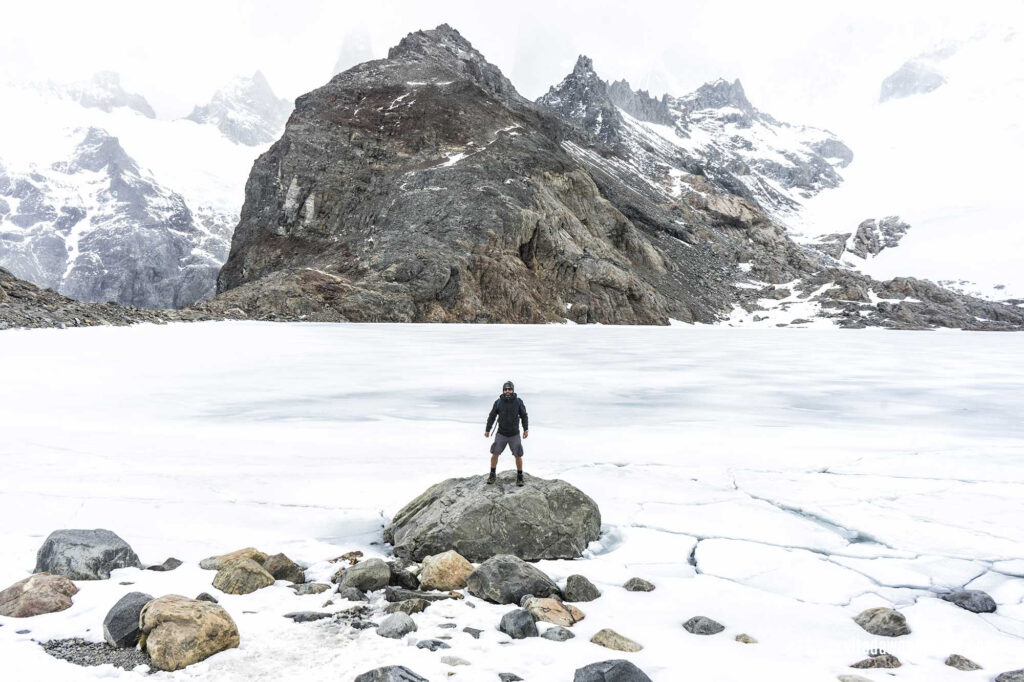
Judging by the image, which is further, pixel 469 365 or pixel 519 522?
pixel 469 365

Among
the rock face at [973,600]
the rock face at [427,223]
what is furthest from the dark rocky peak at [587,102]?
the rock face at [973,600]

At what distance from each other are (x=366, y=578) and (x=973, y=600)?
5335 millimetres

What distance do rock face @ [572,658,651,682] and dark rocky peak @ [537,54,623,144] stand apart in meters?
156

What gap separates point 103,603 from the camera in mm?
5039

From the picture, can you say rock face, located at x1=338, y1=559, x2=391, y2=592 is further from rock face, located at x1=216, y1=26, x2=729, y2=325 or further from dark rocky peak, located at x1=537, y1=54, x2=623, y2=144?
dark rocky peak, located at x1=537, y1=54, x2=623, y2=144

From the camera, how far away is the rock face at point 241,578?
5.43m

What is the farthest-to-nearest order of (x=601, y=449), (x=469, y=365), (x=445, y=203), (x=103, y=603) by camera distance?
(x=445, y=203) → (x=469, y=365) → (x=601, y=449) → (x=103, y=603)

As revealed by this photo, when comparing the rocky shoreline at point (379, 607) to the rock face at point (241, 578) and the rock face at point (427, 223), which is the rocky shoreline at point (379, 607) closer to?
the rock face at point (241, 578)

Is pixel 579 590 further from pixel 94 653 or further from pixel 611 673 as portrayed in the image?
pixel 94 653

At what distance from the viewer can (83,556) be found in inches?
219

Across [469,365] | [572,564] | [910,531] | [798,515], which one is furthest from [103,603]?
[469,365]

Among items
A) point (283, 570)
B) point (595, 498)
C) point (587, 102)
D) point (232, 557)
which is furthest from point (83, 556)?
point (587, 102)

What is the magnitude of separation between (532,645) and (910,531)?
16.6 feet

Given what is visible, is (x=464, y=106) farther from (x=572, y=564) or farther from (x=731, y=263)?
(x=572, y=564)
